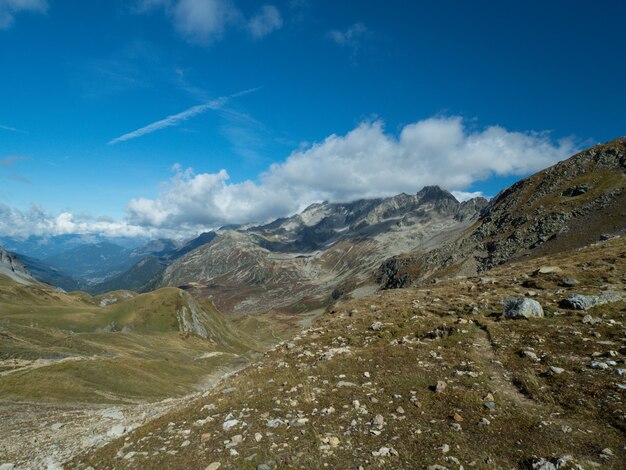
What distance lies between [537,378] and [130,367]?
279 ft

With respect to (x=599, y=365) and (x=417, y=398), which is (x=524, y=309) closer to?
(x=599, y=365)

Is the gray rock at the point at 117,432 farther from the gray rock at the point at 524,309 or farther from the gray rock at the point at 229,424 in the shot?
the gray rock at the point at 524,309

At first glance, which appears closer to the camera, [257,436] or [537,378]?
A: [257,436]

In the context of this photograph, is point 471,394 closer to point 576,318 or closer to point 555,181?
point 576,318

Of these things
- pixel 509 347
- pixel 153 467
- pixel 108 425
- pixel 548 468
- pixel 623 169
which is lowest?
pixel 108 425

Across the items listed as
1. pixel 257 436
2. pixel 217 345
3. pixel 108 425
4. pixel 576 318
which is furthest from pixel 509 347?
pixel 217 345

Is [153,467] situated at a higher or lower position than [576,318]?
lower

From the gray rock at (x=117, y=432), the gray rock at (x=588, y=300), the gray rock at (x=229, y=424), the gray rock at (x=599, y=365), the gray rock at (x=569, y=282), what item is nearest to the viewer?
the gray rock at (x=229, y=424)

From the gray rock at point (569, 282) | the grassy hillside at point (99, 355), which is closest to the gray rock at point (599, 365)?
the gray rock at point (569, 282)

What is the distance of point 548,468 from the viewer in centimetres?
985

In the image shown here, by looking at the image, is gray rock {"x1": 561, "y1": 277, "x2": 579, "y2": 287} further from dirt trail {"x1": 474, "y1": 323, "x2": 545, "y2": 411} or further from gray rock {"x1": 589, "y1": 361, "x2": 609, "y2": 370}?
gray rock {"x1": 589, "y1": 361, "x2": 609, "y2": 370}

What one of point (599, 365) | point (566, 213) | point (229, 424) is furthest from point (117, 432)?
point (566, 213)

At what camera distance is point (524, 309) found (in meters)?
23.8

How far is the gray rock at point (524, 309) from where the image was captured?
23.6 metres
